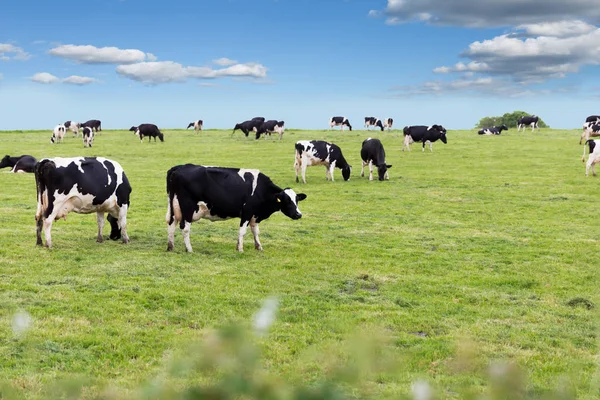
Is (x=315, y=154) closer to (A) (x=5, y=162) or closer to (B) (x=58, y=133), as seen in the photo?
(A) (x=5, y=162)

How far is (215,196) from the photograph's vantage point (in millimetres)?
13281

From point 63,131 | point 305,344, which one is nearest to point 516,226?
point 305,344

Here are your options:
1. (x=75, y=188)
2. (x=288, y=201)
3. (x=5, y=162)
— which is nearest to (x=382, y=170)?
(x=288, y=201)

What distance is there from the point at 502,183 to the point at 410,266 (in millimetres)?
17335

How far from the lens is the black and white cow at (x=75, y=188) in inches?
518

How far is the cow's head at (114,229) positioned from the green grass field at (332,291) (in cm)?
41

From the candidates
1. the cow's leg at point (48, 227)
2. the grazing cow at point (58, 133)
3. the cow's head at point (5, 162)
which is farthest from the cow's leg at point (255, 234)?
the grazing cow at point (58, 133)

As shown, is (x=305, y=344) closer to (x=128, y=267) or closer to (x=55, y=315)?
(x=55, y=315)

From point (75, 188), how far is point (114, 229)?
1.81 m

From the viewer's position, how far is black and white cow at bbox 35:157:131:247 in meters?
13.1

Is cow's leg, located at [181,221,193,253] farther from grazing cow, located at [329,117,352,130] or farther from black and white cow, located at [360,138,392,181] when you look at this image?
grazing cow, located at [329,117,352,130]

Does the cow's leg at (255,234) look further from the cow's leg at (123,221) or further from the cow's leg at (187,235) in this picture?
the cow's leg at (123,221)

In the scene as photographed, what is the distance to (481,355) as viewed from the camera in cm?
768

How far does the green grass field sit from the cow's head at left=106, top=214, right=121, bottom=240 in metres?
0.41
